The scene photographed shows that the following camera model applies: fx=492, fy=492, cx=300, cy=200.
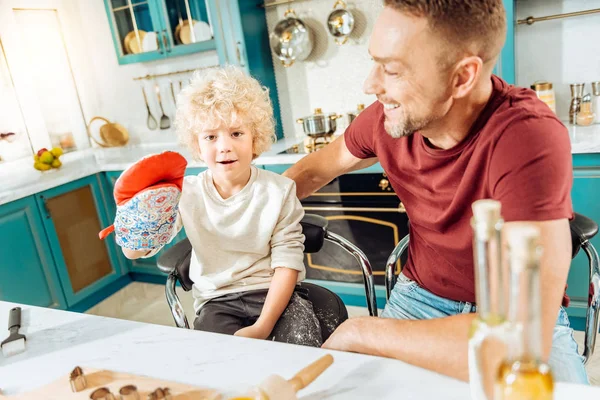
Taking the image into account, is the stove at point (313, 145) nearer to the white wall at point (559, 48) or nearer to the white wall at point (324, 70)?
the white wall at point (324, 70)

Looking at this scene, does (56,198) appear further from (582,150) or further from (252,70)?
(582,150)

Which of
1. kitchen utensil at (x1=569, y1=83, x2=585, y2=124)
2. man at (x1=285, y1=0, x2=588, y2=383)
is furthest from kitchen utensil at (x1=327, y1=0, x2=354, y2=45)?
man at (x1=285, y1=0, x2=588, y2=383)

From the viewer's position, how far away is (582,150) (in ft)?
5.90

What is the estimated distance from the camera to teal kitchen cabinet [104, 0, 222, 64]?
108 inches

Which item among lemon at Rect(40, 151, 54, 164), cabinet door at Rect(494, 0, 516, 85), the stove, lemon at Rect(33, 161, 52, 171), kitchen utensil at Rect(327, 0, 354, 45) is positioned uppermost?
kitchen utensil at Rect(327, 0, 354, 45)

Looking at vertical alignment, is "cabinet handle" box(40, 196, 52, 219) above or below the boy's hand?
above

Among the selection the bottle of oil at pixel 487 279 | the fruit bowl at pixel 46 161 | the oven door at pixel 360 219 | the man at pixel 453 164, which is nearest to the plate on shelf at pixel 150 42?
the fruit bowl at pixel 46 161

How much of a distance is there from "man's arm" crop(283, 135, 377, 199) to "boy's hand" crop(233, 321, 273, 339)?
0.45m

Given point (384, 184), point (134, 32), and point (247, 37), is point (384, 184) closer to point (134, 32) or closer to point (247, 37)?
point (247, 37)

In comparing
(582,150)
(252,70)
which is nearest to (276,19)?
(252,70)

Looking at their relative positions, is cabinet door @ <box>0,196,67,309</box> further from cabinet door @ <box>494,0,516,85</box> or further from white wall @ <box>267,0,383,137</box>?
cabinet door @ <box>494,0,516,85</box>

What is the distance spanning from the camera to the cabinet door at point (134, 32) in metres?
2.90

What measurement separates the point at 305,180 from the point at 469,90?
0.61 meters

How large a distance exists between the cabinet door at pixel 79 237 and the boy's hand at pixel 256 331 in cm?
188
